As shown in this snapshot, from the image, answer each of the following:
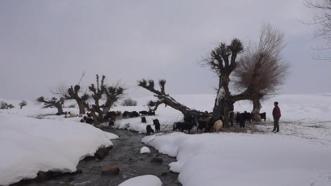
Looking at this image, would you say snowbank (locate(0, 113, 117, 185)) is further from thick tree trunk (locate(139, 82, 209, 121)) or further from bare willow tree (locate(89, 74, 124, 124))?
bare willow tree (locate(89, 74, 124, 124))

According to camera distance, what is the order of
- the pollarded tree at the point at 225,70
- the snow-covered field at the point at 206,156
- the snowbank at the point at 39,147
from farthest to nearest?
the pollarded tree at the point at 225,70 → the snowbank at the point at 39,147 → the snow-covered field at the point at 206,156

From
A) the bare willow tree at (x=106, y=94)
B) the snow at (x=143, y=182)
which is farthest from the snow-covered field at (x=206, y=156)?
the bare willow tree at (x=106, y=94)

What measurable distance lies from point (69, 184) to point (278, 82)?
99.3 ft

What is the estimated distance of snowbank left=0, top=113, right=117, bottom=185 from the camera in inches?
451

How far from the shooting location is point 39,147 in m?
13.5

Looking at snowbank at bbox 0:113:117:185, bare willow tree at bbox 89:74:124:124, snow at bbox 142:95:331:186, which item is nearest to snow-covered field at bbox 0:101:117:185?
snowbank at bbox 0:113:117:185

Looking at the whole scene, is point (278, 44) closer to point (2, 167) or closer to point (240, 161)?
point (240, 161)

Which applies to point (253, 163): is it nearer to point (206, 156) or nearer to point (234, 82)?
point (206, 156)

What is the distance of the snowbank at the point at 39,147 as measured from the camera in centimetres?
1145

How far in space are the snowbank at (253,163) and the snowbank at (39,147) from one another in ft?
15.3

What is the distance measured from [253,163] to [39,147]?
825 centimetres

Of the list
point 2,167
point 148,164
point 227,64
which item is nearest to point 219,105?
point 227,64

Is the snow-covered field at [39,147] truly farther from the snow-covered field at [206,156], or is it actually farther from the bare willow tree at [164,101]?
the bare willow tree at [164,101]

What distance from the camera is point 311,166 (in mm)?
9602
